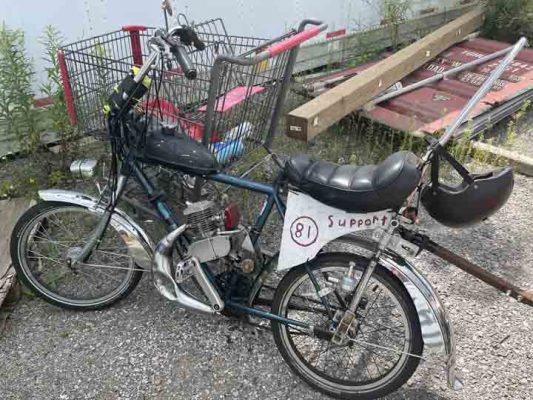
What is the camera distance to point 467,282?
3291 millimetres

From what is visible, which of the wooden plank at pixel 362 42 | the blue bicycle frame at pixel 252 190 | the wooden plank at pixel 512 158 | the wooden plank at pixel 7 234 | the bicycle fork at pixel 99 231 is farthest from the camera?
the wooden plank at pixel 362 42

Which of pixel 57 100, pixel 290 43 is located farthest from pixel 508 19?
pixel 57 100

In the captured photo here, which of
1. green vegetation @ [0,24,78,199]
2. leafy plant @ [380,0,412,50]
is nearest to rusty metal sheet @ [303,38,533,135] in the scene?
leafy plant @ [380,0,412,50]

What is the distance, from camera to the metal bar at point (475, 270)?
7.72 ft

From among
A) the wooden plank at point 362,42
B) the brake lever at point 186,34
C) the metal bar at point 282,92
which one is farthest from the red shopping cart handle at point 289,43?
the wooden plank at point 362,42

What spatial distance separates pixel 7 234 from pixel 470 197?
Result: 2.85 m

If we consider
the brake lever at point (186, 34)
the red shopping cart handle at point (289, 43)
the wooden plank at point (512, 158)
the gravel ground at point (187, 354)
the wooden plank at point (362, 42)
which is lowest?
the gravel ground at point (187, 354)

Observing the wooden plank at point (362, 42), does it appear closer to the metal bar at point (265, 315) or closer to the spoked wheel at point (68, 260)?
the spoked wheel at point (68, 260)

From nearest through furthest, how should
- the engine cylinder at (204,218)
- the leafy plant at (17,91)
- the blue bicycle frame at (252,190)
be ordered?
the blue bicycle frame at (252,190) < the engine cylinder at (204,218) < the leafy plant at (17,91)

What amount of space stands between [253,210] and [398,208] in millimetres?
1651

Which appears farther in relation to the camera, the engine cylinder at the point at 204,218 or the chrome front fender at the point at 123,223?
the chrome front fender at the point at 123,223

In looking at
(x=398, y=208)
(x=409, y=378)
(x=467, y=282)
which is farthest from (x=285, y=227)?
(x=467, y=282)

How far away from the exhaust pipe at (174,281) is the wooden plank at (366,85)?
1.81 metres

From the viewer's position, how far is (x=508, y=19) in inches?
244
